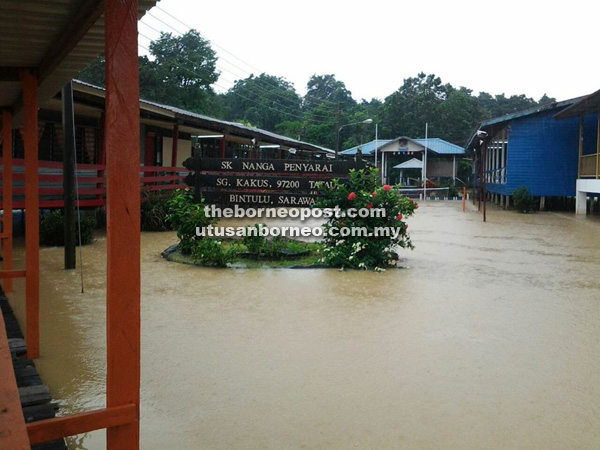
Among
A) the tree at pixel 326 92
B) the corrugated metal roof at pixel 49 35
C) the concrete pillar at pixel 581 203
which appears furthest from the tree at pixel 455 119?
the corrugated metal roof at pixel 49 35

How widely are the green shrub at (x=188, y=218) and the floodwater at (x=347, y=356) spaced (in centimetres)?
115

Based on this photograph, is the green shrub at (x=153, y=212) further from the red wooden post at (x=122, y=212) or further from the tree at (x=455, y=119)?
the tree at (x=455, y=119)

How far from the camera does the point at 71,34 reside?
372 centimetres

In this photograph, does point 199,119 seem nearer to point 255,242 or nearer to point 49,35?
point 255,242

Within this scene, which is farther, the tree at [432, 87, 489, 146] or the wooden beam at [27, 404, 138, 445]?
the tree at [432, 87, 489, 146]

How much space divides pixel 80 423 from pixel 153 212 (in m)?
13.3

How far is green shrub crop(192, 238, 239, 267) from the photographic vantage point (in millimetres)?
10195

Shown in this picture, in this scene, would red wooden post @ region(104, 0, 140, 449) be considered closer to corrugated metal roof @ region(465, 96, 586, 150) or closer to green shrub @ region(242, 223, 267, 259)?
green shrub @ region(242, 223, 267, 259)

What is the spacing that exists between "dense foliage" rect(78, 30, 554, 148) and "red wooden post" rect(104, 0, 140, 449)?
28.5 m

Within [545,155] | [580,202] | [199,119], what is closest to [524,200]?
[580,202]

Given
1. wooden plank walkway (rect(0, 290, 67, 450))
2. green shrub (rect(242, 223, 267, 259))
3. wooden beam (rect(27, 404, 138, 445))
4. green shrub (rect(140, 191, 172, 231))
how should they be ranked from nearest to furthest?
1. wooden beam (rect(27, 404, 138, 445))
2. wooden plank walkway (rect(0, 290, 67, 450))
3. green shrub (rect(242, 223, 267, 259))
4. green shrub (rect(140, 191, 172, 231))

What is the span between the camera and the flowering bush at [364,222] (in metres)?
10.1

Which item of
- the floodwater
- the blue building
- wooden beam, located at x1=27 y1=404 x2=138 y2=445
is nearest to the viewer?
wooden beam, located at x1=27 y1=404 x2=138 y2=445

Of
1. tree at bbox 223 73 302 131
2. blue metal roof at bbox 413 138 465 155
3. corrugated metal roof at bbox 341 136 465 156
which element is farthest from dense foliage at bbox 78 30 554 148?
blue metal roof at bbox 413 138 465 155
